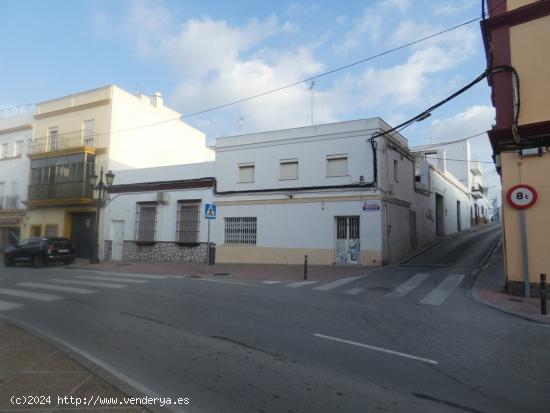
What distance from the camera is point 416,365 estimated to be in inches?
187

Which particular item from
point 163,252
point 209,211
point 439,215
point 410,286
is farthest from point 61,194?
point 439,215

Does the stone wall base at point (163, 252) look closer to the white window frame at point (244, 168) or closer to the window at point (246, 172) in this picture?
the white window frame at point (244, 168)

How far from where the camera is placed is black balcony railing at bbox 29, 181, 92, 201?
23.8m

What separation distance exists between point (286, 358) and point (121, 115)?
78.4ft

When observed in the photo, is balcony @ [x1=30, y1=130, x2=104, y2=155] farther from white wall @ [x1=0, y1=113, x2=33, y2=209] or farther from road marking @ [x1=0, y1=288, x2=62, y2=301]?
road marking @ [x1=0, y1=288, x2=62, y2=301]

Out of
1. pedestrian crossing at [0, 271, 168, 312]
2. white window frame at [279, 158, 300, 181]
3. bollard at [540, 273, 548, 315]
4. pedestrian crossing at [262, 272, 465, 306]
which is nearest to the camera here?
bollard at [540, 273, 548, 315]

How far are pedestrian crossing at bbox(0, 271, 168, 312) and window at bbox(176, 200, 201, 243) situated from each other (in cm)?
724

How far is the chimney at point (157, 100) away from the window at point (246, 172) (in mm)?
13496

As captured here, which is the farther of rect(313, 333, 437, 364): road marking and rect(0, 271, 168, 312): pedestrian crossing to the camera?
rect(0, 271, 168, 312): pedestrian crossing

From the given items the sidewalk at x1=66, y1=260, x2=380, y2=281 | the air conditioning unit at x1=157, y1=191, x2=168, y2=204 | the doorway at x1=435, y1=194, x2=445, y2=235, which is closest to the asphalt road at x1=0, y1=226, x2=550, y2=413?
the sidewalk at x1=66, y1=260, x2=380, y2=281

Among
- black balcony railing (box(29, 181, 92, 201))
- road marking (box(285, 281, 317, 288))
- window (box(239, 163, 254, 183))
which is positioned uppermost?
window (box(239, 163, 254, 183))

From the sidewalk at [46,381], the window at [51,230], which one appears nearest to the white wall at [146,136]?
the window at [51,230]

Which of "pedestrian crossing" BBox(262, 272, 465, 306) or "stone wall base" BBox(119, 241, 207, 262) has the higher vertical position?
"stone wall base" BBox(119, 241, 207, 262)

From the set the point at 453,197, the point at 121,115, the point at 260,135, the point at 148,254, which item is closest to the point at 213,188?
the point at 260,135
